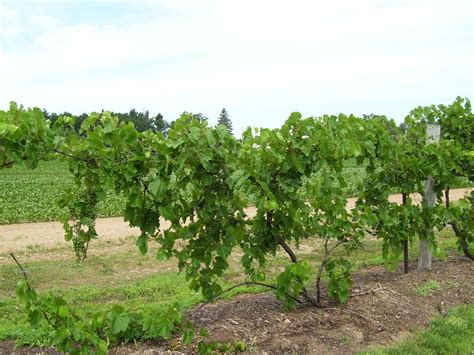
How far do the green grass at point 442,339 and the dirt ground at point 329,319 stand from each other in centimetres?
13

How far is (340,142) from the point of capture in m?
4.45

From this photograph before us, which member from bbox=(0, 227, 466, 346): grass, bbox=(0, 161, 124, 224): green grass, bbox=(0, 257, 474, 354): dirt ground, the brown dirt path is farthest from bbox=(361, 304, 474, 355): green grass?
bbox=(0, 161, 124, 224): green grass

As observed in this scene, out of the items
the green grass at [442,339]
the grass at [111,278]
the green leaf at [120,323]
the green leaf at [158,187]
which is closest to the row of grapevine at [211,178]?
the green leaf at [158,187]

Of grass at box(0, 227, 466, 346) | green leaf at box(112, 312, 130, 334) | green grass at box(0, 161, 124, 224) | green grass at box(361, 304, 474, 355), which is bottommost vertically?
green grass at box(361, 304, 474, 355)

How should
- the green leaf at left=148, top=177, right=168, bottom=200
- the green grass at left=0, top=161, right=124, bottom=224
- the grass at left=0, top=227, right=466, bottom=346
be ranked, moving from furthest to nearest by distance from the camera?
the green grass at left=0, top=161, right=124, bottom=224 → the grass at left=0, top=227, right=466, bottom=346 → the green leaf at left=148, top=177, right=168, bottom=200

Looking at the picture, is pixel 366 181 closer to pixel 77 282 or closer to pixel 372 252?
pixel 372 252

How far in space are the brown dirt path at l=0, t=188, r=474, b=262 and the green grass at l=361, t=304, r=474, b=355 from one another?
14.9ft

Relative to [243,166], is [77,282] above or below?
below

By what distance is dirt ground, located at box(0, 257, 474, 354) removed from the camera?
427 centimetres

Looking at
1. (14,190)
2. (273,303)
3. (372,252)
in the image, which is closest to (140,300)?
(273,303)

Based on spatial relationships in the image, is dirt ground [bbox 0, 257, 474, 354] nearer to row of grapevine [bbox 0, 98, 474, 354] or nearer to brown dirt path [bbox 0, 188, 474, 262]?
row of grapevine [bbox 0, 98, 474, 354]

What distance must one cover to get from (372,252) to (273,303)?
4.46 m

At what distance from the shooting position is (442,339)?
15.2 feet

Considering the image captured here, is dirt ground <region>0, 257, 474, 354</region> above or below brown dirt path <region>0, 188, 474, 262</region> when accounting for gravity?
below
